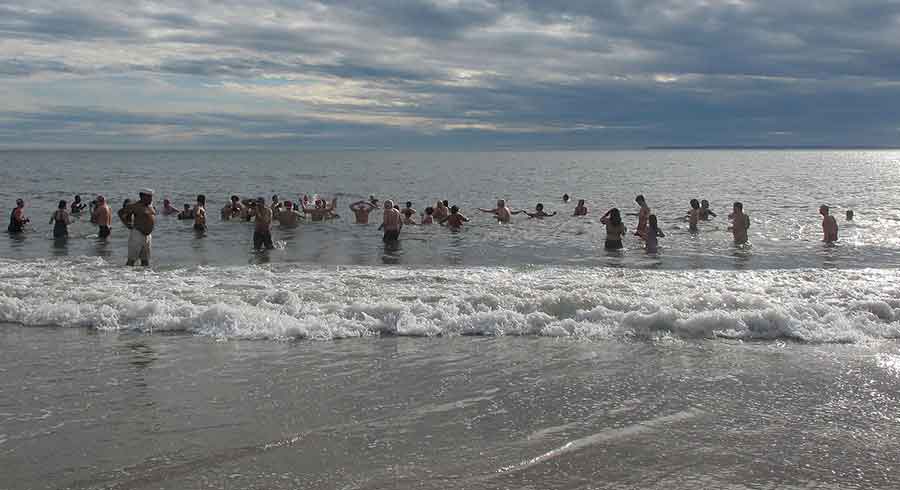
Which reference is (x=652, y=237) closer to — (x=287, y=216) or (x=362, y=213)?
(x=362, y=213)

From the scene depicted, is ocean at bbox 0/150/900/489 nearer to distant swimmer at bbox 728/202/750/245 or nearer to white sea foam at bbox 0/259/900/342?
white sea foam at bbox 0/259/900/342

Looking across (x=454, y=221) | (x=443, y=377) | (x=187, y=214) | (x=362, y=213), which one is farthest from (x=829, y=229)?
(x=187, y=214)

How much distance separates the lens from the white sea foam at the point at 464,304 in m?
9.34

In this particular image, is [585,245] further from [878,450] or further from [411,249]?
[878,450]

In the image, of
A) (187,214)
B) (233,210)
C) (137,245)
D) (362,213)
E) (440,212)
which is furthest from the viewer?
(187,214)

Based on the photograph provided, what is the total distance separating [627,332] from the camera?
30.4 ft

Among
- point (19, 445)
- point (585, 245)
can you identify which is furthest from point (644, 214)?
point (19, 445)

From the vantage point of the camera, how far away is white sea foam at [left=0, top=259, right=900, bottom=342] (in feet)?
30.7

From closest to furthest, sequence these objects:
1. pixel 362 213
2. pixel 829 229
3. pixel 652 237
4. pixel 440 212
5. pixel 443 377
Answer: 1. pixel 443 377
2. pixel 652 237
3. pixel 829 229
4. pixel 440 212
5. pixel 362 213

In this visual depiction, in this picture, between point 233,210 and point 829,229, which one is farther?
point 233,210

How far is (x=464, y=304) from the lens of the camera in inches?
412

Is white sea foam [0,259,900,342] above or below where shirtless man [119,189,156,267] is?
below

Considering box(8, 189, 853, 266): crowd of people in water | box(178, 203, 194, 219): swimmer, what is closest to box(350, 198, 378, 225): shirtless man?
box(8, 189, 853, 266): crowd of people in water

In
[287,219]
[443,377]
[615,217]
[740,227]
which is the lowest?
[443,377]
